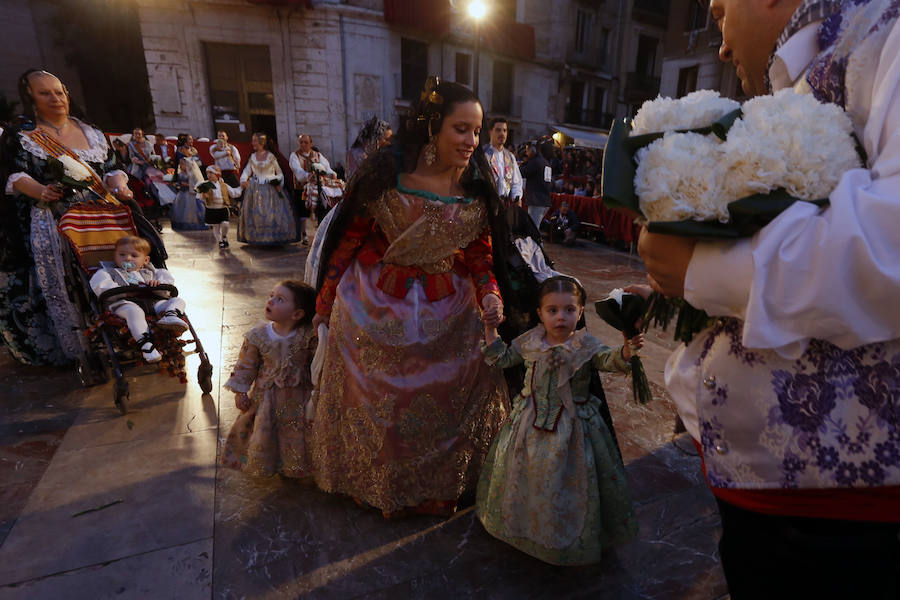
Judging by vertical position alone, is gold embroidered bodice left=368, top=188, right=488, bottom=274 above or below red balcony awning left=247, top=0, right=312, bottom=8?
below

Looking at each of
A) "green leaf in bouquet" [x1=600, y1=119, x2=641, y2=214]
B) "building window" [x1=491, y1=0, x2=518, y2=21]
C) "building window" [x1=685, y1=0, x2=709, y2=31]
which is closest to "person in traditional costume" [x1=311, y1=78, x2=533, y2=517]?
"green leaf in bouquet" [x1=600, y1=119, x2=641, y2=214]

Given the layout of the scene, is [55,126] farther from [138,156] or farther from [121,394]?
[138,156]

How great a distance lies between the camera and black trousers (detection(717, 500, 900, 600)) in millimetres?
860

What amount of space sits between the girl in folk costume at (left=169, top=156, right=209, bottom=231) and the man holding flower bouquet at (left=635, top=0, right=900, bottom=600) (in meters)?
11.2

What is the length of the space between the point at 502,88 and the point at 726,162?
76.9ft

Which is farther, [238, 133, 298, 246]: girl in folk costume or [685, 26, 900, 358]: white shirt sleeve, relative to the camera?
[238, 133, 298, 246]: girl in folk costume

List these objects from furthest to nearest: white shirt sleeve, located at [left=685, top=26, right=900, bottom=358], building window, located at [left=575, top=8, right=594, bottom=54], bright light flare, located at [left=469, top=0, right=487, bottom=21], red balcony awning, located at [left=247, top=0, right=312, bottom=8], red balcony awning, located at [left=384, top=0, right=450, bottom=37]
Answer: building window, located at [left=575, top=8, right=594, bottom=54] < red balcony awning, located at [left=384, top=0, right=450, bottom=37] < red balcony awning, located at [left=247, top=0, right=312, bottom=8] < bright light flare, located at [left=469, top=0, right=487, bottom=21] < white shirt sleeve, located at [left=685, top=26, right=900, bottom=358]

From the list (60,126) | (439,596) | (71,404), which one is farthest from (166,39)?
(439,596)

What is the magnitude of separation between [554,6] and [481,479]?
25181mm

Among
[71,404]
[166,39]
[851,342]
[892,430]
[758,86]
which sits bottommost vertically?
[71,404]

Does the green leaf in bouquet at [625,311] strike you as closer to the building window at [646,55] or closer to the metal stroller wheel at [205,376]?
the metal stroller wheel at [205,376]

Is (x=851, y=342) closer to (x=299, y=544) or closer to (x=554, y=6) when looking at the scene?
(x=299, y=544)

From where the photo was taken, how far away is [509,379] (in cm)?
260

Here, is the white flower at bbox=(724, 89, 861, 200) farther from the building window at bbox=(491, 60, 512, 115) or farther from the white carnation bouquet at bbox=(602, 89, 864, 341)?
the building window at bbox=(491, 60, 512, 115)
